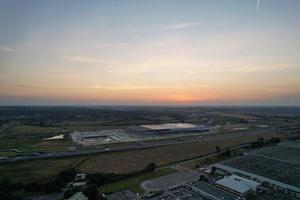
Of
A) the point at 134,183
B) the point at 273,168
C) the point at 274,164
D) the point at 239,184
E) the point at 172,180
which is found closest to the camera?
the point at 239,184

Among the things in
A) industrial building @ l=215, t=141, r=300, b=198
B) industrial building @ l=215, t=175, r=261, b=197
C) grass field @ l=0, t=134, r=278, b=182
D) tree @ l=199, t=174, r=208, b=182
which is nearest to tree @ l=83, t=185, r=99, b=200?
grass field @ l=0, t=134, r=278, b=182

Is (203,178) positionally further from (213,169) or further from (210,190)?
(210,190)

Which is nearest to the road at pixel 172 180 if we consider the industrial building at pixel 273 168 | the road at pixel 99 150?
the industrial building at pixel 273 168

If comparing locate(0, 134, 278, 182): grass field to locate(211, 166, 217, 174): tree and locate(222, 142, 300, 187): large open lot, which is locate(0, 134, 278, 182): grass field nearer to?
locate(211, 166, 217, 174): tree

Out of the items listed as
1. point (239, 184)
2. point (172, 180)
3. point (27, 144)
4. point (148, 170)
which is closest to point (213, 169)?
point (172, 180)

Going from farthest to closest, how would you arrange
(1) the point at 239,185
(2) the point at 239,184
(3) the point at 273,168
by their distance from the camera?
(3) the point at 273,168
(2) the point at 239,184
(1) the point at 239,185

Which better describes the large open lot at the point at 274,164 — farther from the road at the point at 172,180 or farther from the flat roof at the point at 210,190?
the flat roof at the point at 210,190
